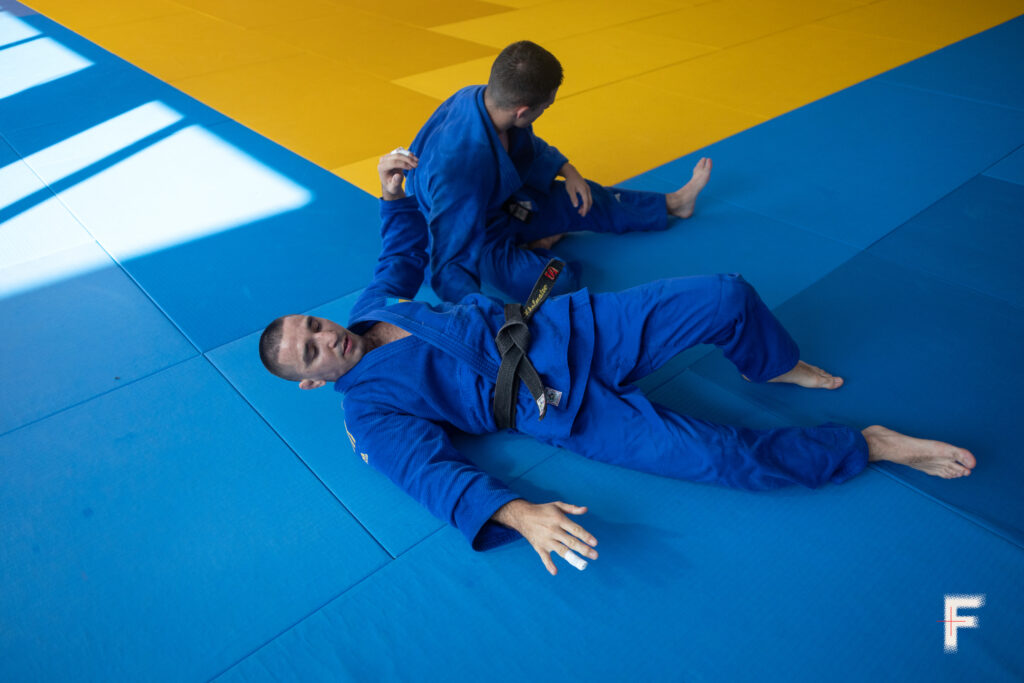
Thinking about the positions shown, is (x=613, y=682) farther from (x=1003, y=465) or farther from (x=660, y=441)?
(x=1003, y=465)

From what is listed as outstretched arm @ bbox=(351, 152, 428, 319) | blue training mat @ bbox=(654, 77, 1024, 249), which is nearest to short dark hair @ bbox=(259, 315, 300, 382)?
outstretched arm @ bbox=(351, 152, 428, 319)

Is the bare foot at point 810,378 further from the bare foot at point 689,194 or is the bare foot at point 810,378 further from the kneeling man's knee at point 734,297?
the bare foot at point 689,194

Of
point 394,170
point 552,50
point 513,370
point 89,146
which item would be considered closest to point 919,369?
point 513,370

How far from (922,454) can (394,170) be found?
222 centimetres

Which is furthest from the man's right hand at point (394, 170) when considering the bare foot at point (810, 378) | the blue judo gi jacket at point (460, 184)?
the bare foot at point (810, 378)

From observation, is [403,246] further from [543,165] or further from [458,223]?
[543,165]

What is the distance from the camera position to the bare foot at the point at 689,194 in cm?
355

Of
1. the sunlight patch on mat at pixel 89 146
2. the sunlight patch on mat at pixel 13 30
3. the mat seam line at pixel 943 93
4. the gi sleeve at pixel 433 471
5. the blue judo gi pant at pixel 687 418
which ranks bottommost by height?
the sunlight patch on mat at pixel 13 30

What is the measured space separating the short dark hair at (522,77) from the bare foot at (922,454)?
1.87 metres

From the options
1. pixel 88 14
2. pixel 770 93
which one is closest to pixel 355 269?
pixel 770 93

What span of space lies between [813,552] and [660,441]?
567 mm

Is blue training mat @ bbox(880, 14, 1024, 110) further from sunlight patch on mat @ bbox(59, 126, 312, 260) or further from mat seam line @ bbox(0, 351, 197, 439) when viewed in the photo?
mat seam line @ bbox(0, 351, 197, 439)

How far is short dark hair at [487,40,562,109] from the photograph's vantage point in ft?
8.98

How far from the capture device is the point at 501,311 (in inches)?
94.4
